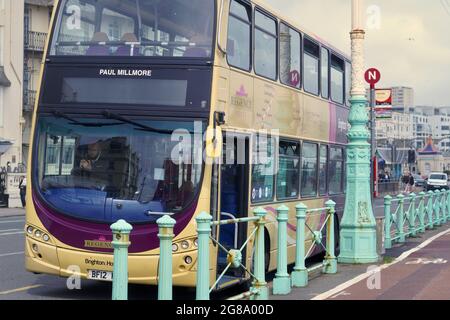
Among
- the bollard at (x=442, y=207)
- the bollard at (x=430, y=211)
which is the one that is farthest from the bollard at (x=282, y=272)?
the bollard at (x=442, y=207)

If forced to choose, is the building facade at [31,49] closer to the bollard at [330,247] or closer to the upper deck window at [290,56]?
the upper deck window at [290,56]

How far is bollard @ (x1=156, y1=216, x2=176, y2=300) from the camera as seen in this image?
23.2ft

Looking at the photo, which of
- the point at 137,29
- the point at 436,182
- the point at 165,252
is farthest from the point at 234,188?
the point at 436,182

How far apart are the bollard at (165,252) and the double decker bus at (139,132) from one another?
2256 millimetres

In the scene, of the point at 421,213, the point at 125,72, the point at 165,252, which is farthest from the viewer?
the point at 421,213

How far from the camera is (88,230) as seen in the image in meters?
9.78

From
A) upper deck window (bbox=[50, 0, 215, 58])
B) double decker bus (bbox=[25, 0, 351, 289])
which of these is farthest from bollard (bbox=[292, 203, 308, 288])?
upper deck window (bbox=[50, 0, 215, 58])

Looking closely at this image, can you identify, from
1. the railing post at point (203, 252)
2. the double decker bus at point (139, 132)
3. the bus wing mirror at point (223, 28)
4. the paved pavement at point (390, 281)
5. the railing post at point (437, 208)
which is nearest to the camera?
the railing post at point (203, 252)

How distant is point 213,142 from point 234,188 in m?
1.49

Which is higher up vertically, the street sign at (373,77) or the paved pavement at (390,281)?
the street sign at (373,77)

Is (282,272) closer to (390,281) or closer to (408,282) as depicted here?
(390,281)

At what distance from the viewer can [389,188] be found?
62625 mm

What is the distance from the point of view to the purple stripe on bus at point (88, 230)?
959 cm

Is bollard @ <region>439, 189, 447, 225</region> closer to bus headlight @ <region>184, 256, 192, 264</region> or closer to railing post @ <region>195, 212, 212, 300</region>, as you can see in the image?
bus headlight @ <region>184, 256, 192, 264</region>
